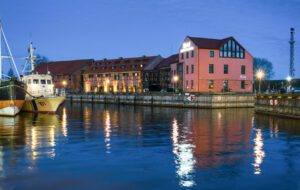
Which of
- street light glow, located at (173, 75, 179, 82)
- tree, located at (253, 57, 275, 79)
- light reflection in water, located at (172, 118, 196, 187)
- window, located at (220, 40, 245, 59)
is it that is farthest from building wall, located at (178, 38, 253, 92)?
tree, located at (253, 57, 275, 79)

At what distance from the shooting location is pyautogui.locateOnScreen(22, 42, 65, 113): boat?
173ft

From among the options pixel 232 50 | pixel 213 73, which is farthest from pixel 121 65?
pixel 232 50

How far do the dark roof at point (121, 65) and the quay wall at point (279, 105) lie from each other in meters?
59.8

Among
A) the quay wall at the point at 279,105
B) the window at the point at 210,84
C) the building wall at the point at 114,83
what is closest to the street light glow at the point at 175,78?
the window at the point at 210,84

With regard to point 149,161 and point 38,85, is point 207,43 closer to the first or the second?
point 38,85

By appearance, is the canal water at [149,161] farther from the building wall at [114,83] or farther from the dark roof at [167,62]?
the building wall at [114,83]

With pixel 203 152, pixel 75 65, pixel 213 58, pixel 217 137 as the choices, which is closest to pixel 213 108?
pixel 213 58

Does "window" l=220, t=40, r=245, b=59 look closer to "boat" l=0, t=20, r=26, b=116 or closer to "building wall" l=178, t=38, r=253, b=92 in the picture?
"building wall" l=178, t=38, r=253, b=92

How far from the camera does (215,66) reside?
74.9m

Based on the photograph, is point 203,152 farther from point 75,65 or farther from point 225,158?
point 75,65

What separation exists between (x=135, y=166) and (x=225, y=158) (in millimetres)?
5154

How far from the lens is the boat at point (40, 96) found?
173 feet

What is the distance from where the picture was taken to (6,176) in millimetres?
15164

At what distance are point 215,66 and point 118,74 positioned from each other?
47671 mm
